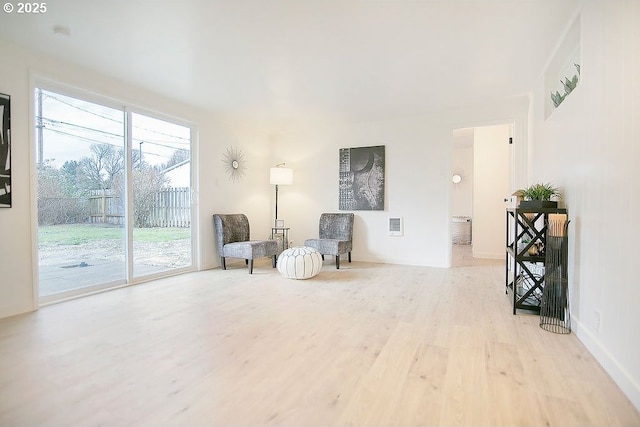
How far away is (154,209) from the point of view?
4.15m

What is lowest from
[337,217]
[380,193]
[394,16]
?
[337,217]

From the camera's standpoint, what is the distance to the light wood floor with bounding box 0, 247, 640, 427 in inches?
55.8

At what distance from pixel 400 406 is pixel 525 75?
12.0 feet

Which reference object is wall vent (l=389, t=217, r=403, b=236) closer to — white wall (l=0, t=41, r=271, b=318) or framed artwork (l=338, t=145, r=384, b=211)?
framed artwork (l=338, t=145, r=384, b=211)

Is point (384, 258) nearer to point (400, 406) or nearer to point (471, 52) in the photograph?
point (471, 52)

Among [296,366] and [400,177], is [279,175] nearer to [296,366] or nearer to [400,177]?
[400,177]

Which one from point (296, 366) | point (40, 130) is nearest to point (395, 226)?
point (296, 366)

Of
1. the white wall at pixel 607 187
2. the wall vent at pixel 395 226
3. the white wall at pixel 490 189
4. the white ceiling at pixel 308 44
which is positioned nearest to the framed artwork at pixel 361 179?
the wall vent at pixel 395 226

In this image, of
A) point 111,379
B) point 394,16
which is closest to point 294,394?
point 111,379

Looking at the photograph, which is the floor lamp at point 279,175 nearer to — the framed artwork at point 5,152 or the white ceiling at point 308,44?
the white ceiling at point 308,44

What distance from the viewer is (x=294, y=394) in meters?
1.57

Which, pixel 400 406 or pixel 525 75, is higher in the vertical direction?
pixel 525 75

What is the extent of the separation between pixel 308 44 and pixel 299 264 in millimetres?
2479

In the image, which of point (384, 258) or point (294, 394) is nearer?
point (294, 394)
